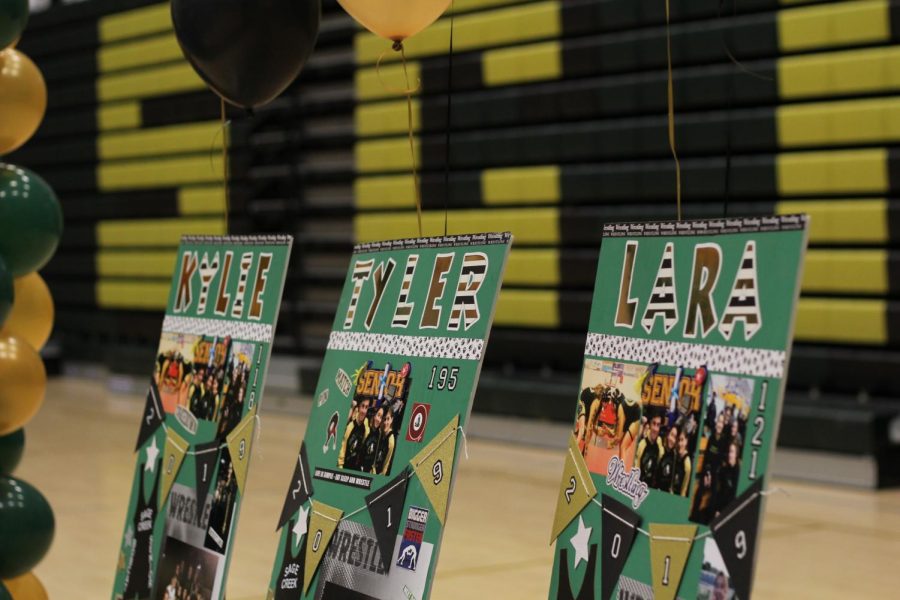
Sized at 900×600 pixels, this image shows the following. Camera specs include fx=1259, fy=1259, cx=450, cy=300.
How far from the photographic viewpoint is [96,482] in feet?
16.3

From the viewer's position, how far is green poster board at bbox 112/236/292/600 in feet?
7.58

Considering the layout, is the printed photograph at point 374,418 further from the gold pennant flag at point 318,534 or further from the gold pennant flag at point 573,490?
the gold pennant flag at point 573,490

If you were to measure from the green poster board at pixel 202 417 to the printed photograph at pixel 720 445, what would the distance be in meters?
0.98

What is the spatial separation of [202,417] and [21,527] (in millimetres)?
479

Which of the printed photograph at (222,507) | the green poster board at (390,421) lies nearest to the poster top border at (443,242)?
the green poster board at (390,421)

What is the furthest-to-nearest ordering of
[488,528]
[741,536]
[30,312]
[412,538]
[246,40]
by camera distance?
[488,528]
[30,312]
[246,40]
[412,538]
[741,536]

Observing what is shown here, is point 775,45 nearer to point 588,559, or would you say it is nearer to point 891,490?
point 891,490

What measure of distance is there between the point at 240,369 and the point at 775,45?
330 cm

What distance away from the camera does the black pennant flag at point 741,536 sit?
1438 millimetres

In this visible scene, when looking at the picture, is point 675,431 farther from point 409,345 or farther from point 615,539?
point 409,345

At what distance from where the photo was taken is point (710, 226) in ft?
5.27

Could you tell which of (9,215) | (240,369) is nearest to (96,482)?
(9,215)

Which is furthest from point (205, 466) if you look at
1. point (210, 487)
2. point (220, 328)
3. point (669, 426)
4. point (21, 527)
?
point (669, 426)

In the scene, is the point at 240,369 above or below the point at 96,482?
above
